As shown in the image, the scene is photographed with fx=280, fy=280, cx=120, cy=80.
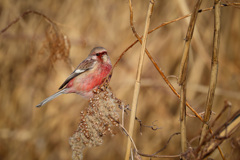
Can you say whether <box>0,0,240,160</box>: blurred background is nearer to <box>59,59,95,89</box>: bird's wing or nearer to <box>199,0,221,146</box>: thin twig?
<box>59,59,95,89</box>: bird's wing

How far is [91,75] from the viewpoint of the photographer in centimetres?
221

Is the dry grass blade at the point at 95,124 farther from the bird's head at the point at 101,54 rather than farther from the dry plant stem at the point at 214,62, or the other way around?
the bird's head at the point at 101,54

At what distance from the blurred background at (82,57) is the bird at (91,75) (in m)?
0.92

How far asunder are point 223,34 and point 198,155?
279 cm

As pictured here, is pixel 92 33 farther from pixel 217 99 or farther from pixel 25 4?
pixel 217 99

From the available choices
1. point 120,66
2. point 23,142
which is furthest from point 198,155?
point 23,142

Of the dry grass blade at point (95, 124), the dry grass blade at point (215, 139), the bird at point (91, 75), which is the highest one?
the bird at point (91, 75)

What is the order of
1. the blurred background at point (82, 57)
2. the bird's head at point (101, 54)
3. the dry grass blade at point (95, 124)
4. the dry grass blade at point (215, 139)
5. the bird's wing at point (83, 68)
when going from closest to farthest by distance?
the dry grass blade at point (215, 139), the dry grass blade at point (95, 124), the bird's head at point (101, 54), the bird's wing at point (83, 68), the blurred background at point (82, 57)

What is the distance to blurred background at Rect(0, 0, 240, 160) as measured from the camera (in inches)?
131

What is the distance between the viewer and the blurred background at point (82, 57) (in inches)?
131

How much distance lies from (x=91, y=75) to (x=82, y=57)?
1.49 m

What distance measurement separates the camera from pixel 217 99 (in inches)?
147

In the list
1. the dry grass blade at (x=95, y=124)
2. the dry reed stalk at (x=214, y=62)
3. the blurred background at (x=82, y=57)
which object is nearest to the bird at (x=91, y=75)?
the dry grass blade at (x=95, y=124)

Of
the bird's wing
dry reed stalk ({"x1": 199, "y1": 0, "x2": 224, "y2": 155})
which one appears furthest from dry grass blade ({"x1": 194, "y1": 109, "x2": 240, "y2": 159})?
the bird's wing
